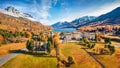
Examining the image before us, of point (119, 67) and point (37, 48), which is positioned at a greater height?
point (37, 48)

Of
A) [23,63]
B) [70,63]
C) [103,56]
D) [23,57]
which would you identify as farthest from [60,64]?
[103,56]

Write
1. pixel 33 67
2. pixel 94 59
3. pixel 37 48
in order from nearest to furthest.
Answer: pixel 33 67 < pixel 94 59 < pixel 37 48

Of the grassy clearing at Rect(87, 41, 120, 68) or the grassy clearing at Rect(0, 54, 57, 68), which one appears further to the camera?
the grassy clearing at Rect(87, 41, 120, 68)

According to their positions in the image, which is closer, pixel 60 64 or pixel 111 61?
pixel 60 64

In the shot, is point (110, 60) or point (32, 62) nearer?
point (32, 62)

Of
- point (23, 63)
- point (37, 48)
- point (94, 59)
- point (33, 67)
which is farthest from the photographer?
point (37, 48)

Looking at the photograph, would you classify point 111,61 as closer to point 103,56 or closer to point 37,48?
point 103,56

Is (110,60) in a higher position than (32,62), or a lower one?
lower

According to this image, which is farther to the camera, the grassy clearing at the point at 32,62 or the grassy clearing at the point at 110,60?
the grassy clearing at the point at 110,60
